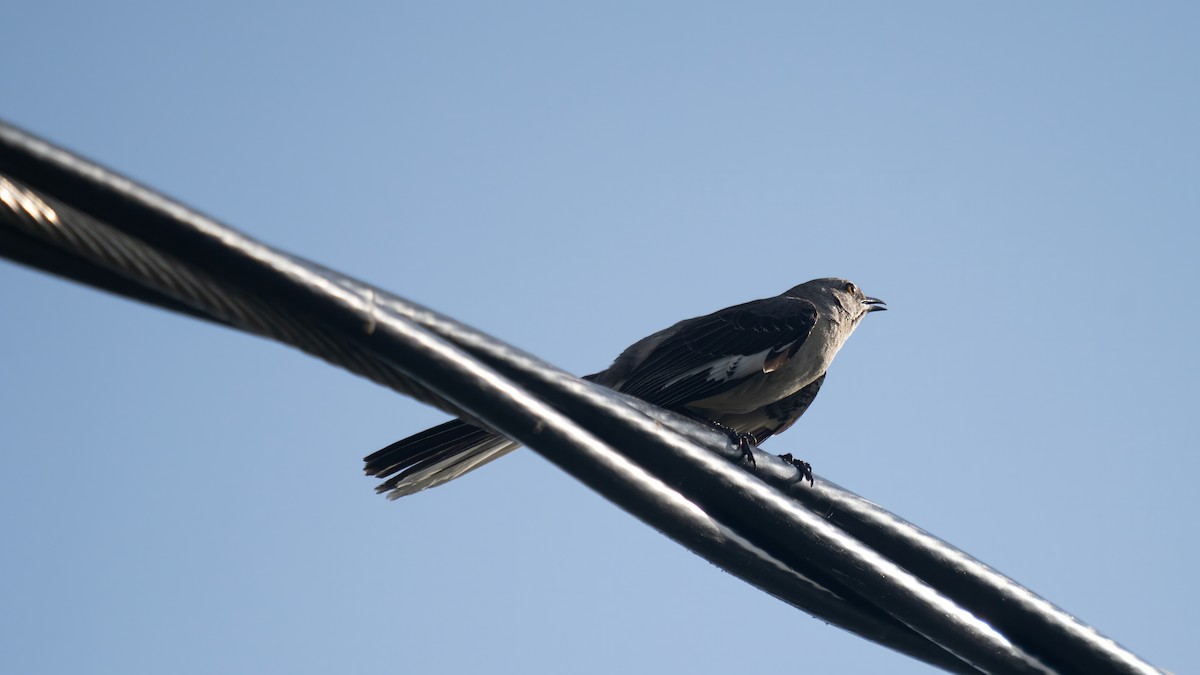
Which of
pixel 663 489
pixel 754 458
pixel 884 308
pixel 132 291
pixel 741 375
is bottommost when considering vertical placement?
pixel 132 291

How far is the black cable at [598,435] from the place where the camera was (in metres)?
2.38

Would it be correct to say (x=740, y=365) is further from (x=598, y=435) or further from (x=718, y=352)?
(x=598, y=435)

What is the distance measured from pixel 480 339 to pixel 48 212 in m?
0.90

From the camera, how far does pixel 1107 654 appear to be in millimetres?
3492

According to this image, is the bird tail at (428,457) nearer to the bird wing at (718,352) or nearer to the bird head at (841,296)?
the bird wing at (718,352)

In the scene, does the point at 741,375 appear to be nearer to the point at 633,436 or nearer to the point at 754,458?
the point at 754,458

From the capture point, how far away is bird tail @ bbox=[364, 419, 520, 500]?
16.2 ft

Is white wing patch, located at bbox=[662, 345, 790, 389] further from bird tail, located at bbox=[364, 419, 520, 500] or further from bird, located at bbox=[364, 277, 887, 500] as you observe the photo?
bird tail, located at bbox=[364, 419, 520, 500]

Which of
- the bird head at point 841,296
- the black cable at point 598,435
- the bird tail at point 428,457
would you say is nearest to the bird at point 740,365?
the bird head at point 841,296

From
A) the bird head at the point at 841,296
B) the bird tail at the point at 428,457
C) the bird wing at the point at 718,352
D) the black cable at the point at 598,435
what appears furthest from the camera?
the bird head at the point at 841,296

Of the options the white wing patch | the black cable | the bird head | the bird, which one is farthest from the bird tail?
the bird head

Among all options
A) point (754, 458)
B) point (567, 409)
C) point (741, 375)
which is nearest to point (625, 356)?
point (741, 375)

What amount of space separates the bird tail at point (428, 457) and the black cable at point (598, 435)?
1.51 meters

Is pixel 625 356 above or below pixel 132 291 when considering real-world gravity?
above
